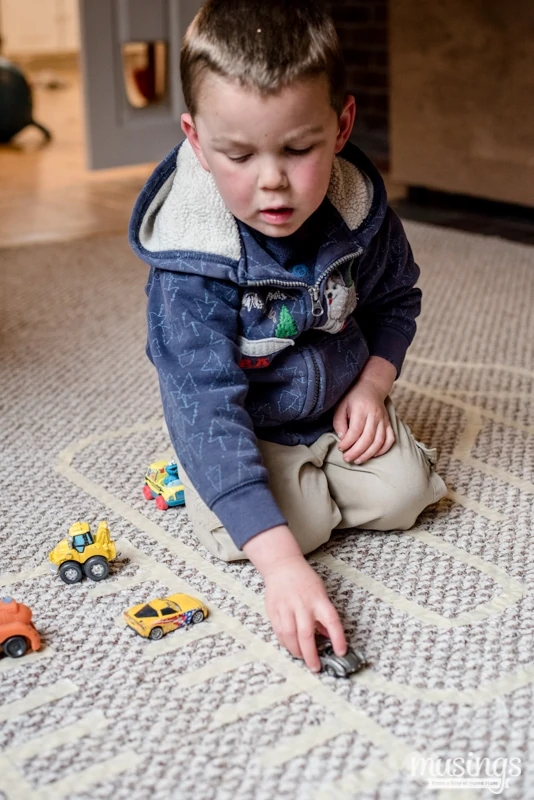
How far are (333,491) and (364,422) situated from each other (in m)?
0.07

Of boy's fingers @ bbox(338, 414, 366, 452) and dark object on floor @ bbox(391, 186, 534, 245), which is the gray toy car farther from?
dark object on floor @ bbox(391, 186, 534, 245)

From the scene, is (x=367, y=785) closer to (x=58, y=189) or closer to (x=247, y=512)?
(x=247, y=512)

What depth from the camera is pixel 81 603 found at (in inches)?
31.3

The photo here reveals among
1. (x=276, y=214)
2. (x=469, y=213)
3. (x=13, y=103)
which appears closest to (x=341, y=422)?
(x=276, y=214)

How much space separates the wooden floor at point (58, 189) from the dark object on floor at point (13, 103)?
→ 0.06 meters

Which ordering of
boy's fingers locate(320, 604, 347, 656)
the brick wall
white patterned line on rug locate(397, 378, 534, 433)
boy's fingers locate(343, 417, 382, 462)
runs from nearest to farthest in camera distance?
boy's fingers locate(320, 604, 347, 656)
boy's fingers locate(343, 417, 382, 462)
white patterned line on rug locate(397, 378, 534, 433)
the brick wall

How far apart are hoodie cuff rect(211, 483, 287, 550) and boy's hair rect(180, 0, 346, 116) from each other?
293 mm

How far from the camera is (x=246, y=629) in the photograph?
76cm

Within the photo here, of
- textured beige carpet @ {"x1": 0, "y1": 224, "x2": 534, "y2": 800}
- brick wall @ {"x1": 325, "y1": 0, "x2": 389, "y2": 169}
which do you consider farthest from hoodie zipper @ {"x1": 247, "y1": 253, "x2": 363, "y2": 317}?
brick wall @ {"x1": 325, "y1": 0, "x2": 389, "y2": 169}

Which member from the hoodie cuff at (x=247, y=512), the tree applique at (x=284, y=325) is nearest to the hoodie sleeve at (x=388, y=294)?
the tree applique at (x=284, y=325)

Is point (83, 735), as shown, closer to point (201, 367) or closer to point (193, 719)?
point (193, 719)

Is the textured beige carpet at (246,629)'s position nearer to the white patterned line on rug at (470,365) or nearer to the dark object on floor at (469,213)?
the white patterned line on rug at (470,365)

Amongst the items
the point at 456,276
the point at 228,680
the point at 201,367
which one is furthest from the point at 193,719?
the point at 456,276

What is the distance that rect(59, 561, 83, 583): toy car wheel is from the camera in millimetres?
813
